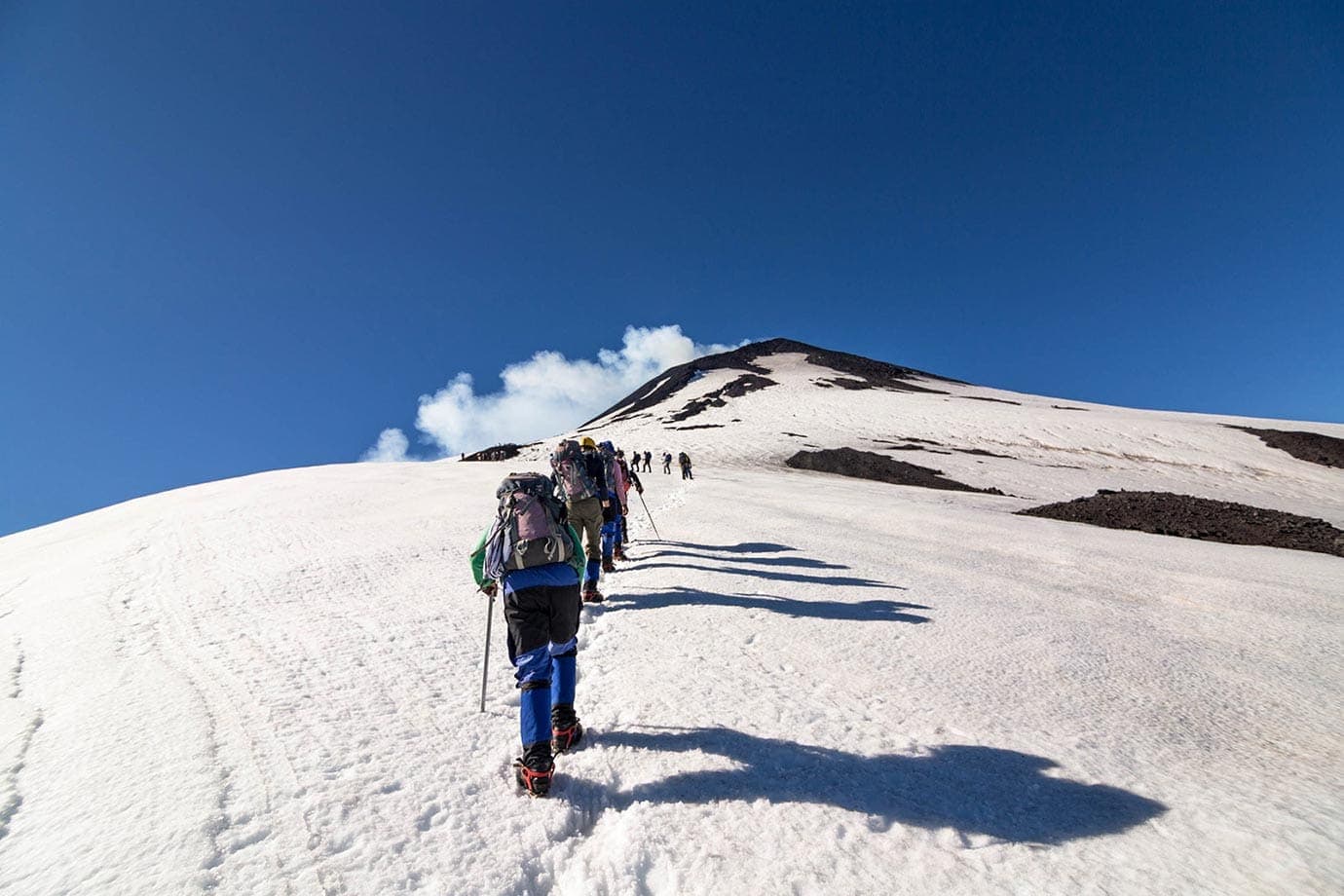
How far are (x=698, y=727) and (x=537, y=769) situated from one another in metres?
1.35

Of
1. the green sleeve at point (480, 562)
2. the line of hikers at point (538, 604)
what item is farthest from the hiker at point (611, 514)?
the line of hikers at point (538, 604)

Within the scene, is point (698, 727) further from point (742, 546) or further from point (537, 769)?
point (742, 546)

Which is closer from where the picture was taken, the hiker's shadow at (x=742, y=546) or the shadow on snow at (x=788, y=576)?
the shadow on snow at (x=788, y=576)

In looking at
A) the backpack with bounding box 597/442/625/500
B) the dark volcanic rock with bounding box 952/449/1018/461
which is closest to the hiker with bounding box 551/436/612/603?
the backpack with bounding box 597/442/625/500

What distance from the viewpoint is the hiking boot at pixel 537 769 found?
3.39 m

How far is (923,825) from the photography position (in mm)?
3160

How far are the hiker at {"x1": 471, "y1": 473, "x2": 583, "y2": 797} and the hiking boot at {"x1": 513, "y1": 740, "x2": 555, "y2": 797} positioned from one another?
0.02 m

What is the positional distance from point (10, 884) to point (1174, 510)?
74.1 ft

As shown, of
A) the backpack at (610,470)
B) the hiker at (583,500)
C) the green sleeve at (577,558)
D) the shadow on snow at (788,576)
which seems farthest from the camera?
the backpack at (610,470)

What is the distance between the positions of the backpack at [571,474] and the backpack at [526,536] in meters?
3.60

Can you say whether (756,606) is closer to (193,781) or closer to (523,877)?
(523,877)

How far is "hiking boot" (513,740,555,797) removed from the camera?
3.39 meters

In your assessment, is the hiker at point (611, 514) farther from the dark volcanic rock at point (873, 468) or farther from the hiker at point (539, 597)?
the dark volcanic rock at point (873, 468)

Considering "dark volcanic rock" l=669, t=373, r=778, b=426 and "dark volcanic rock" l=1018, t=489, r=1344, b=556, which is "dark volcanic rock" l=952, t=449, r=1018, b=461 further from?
"dark volcanic rock" l=669, t=373, r=778, b=426
